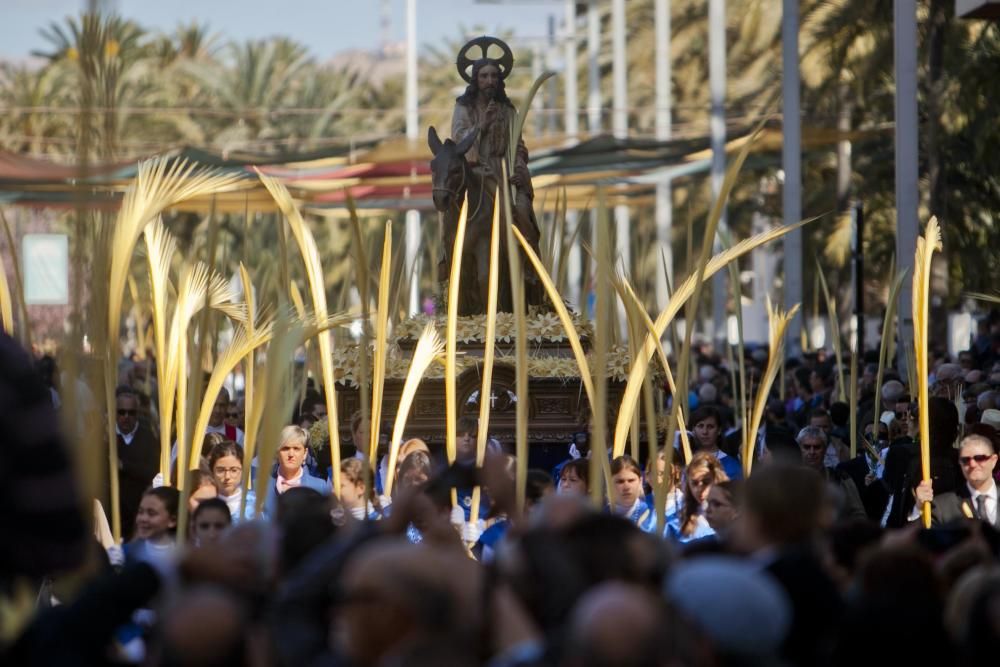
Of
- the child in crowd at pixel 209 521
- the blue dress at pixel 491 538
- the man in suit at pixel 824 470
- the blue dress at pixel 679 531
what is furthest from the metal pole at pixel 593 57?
the child in crowd at pixel 209 521

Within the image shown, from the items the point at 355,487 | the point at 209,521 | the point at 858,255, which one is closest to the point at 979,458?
the point at 355,487

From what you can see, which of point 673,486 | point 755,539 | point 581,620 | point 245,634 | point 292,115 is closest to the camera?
point 581,620

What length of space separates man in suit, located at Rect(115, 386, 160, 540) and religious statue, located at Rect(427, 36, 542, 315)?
450 cm

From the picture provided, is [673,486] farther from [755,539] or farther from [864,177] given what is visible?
[864,177]

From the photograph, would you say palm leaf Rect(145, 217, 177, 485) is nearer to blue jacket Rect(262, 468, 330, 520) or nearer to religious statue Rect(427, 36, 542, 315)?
blue jacket Rect(262, 468, 330, 520)

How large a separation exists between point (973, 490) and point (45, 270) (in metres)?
12.8

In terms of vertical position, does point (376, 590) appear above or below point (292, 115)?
below

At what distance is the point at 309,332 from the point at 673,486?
2800 millimetres

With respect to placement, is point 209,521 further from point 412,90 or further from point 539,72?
point 539,72

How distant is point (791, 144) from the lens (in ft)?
96.1

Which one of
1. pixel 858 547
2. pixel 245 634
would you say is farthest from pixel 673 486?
pixel 245 634

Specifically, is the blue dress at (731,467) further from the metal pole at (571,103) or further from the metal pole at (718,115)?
the metal pole at (571,103)

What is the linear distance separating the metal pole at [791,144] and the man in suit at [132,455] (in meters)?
16.7

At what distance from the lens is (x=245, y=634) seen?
16.1 feet
